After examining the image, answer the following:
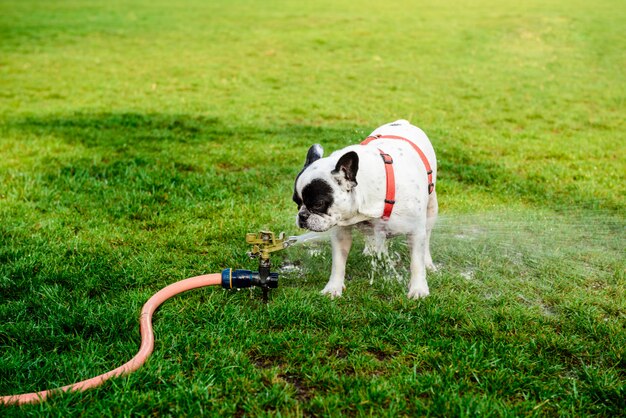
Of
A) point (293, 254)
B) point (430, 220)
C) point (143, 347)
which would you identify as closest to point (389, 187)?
point (430, 220)

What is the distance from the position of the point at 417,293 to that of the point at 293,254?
123 cm

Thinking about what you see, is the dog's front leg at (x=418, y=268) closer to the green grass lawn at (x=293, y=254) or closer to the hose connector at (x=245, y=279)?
the green grass lawn at (x=293, y=254)

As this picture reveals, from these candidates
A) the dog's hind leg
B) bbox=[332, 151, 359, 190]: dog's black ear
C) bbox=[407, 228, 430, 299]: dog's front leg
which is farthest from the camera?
the dog's hind leg

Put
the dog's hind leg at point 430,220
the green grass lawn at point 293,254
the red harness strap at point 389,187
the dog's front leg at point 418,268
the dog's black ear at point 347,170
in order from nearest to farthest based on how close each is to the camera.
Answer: the green grass lawn at point 293,254, the dog's black ear at point 347,170, the red harness strap at point 389,187, the dog's front leg at point 418,268, the dog's hind leg at point 430,220

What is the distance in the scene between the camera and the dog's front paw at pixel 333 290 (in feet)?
13.4

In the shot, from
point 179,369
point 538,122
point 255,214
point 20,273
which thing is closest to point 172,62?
point 538,122

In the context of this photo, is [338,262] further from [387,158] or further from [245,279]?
[387,158]

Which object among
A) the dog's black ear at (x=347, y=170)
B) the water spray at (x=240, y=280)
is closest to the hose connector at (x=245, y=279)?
the water spray at (x=240, y=280)

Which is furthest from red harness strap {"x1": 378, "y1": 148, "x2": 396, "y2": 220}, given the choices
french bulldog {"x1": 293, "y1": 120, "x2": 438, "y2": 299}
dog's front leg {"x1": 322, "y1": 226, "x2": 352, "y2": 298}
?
dog's front leg {"x1": 322, "y1": 226, "x2": 352, "y2": 298}

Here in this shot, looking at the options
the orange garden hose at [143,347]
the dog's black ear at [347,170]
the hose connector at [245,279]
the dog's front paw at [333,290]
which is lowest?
A: the dog's front paw at [333,290]

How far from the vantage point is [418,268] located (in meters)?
4.10

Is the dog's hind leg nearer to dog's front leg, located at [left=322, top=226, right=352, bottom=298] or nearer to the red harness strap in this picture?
dog's front leg, located at [left=322, top=226, right=352, bottom=298]

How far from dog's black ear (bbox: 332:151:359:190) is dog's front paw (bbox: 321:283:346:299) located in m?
0.88

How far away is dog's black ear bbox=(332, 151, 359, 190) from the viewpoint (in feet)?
11.3
